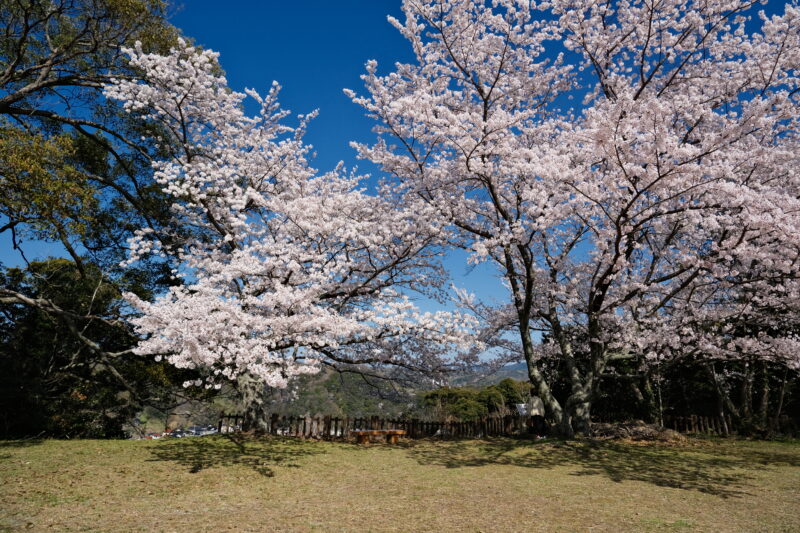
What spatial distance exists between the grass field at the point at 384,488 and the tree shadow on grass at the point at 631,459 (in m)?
0.04

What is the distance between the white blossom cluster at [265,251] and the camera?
819 centimetres

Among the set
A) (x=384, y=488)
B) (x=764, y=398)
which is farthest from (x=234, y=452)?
(x=764, y=398)

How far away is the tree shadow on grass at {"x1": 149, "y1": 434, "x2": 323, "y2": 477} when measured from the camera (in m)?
8.05

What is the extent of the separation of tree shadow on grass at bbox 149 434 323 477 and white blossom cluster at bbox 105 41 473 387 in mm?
1496

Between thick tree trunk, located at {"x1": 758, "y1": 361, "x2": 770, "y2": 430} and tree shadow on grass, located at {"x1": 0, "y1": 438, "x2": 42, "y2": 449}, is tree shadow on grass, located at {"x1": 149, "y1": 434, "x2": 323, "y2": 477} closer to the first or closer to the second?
tree shadow on grass, located at {"x1": 0, "y1": 438, "x2": 42, "y2": 449}

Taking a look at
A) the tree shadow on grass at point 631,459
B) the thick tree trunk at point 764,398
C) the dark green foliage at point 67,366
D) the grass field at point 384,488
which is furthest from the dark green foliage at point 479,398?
the dark green foliage at point 67,366

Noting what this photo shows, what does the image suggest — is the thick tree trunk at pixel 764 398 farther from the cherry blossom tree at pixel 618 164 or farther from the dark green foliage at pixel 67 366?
the dark green foliage at pixel 67 366

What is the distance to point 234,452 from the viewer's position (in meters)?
8.95

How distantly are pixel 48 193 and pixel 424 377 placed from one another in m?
9.79

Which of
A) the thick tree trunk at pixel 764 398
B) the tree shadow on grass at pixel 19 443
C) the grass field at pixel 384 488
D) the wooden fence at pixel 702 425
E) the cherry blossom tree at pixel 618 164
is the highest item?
the cherry blossom tree at pixel 618 164

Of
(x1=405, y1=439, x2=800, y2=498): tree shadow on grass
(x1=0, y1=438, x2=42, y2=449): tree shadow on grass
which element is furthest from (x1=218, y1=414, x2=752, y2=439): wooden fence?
(x1=0, y1=438, x2=42, y2=449): tree shadow on grass

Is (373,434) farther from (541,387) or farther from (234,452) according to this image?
(541,387)

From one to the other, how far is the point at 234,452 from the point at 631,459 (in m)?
7.90

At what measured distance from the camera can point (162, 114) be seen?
1134 cm
